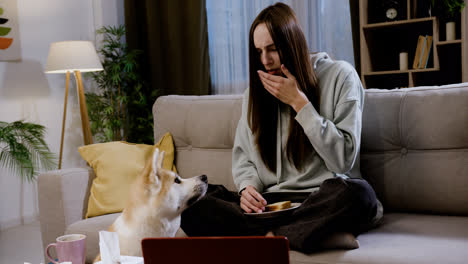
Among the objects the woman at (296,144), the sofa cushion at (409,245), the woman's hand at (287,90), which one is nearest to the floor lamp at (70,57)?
the woman at (296,144)

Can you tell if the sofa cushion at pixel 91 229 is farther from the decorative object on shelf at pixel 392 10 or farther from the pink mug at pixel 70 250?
the decorative object on shelf at pixel 392 10

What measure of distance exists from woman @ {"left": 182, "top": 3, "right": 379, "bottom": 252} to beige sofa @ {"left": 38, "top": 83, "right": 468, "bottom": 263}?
0.11 metres

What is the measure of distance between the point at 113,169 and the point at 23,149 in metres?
1.40

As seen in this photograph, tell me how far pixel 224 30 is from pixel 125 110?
1.14m

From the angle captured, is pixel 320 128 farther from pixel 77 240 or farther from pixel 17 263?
pixel 17 263

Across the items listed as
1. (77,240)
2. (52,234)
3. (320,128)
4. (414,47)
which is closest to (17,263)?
(52,234)

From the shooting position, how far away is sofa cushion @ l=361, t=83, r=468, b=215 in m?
1.58

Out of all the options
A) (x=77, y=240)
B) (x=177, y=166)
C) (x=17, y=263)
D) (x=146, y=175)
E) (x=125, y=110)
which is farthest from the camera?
(x=125, y=110)

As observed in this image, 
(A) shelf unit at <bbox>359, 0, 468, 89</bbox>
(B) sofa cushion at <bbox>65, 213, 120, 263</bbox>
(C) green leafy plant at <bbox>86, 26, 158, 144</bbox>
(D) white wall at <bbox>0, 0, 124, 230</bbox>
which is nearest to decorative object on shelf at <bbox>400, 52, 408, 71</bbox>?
(A) shelf unit at <bbox>359, 0, 468, 89</bbox>

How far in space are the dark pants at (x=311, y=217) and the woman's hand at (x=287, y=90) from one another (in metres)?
0.30

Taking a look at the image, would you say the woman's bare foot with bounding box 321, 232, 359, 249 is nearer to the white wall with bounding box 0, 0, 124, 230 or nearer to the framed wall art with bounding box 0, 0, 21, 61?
the white wall with bounding box 0, 0, 124, 230

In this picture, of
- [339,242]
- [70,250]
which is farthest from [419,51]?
[70,250]

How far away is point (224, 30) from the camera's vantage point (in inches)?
149

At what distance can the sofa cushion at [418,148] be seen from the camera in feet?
5.17
